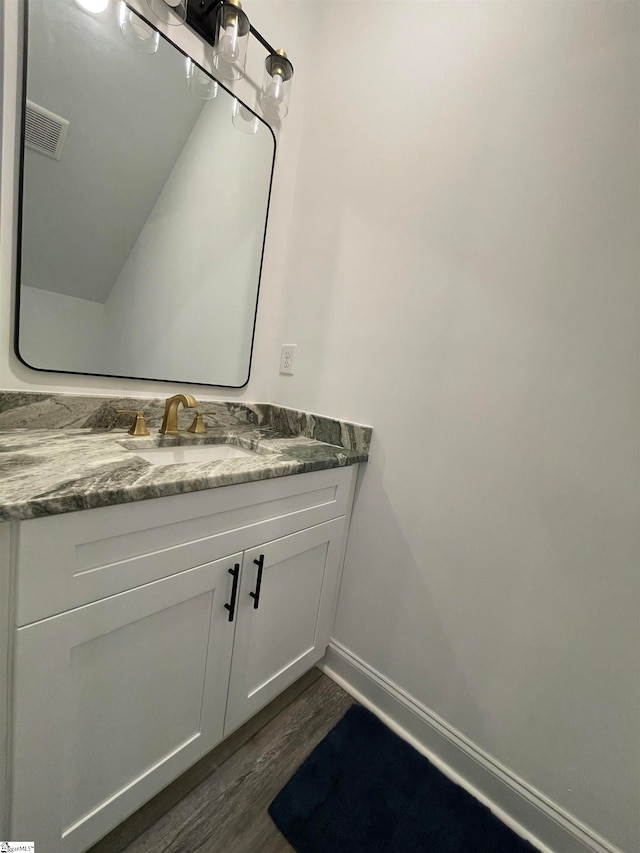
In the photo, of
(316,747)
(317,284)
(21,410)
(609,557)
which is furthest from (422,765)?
(317,284)

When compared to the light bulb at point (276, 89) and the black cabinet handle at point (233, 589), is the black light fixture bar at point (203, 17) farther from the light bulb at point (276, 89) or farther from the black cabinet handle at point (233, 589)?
the black cabinet handle at point (233, 589)

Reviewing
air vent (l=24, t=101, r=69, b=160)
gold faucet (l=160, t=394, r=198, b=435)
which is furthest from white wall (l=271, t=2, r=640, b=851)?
air vent (l=24, t=101, r=69, b=160)

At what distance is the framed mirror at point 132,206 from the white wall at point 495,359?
0.33 m

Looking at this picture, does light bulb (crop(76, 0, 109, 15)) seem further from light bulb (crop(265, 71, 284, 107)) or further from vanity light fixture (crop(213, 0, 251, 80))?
light bulb (crop(265, 71, 284, 107))

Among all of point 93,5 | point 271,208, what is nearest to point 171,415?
point 271,208

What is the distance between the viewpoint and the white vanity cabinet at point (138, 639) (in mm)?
612

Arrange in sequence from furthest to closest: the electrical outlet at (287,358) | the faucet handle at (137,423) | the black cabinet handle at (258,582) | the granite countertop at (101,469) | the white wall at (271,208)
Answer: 1. the electrical outlet at (287,358)
2. the faucet handle at (137,423)
3. the black cabinet handle at (258,582)
4. the white wall at (271,208)
5. the granite countertop at (101,469)

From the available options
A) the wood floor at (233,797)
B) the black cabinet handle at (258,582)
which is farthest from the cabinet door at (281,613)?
the wood floor at (233,797)

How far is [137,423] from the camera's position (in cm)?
107

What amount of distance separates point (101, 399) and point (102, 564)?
58 centimetres

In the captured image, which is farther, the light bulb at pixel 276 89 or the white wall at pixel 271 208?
the light bulb at pixel 276 89

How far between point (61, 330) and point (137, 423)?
1.04ft

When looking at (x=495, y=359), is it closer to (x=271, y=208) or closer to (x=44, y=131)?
(x=271, y=208)

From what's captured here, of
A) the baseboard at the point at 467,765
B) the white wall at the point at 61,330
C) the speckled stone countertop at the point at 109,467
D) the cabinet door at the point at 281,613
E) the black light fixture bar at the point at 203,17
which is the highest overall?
the black light fixture bar at the point at 203,17
